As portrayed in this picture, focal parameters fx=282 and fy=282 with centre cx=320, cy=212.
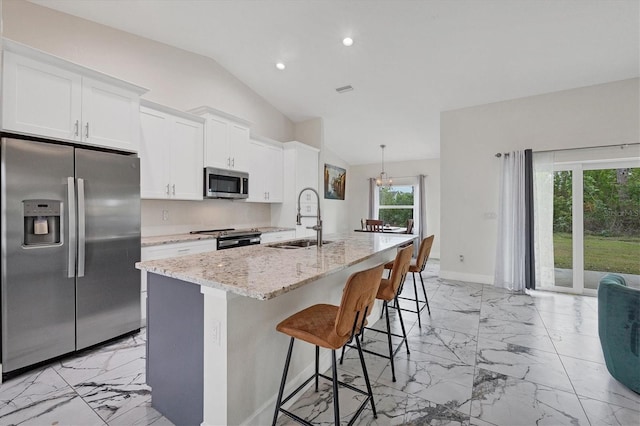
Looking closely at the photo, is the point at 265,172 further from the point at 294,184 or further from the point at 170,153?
the point at 170,153

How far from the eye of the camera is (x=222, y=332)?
1.31 m

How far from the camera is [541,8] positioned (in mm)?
2701

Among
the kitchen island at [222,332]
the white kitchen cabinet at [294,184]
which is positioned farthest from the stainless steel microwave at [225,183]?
the kitchen island at [222,332]

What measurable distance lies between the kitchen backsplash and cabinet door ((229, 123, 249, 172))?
652 millimetres

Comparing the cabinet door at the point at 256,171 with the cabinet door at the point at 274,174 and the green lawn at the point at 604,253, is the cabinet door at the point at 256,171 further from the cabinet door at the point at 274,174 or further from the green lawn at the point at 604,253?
the green lawn at the point at 604,253

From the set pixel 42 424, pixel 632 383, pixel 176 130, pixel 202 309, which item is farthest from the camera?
pixel 176 130

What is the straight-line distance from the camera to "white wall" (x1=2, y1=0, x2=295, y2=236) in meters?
2.61

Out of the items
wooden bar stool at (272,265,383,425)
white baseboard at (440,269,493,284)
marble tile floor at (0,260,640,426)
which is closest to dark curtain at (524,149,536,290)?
white baseboard at (440,269,493,284)

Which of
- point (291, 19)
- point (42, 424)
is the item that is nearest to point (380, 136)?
point (291, 19)

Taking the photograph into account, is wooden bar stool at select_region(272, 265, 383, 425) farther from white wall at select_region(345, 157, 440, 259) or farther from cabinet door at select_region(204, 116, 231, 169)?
white wall at select_region(345, 157, 440, 259)

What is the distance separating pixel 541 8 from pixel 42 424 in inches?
196

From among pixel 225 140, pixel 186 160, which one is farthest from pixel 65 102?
pixel 225 140

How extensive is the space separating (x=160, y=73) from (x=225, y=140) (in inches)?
42.6

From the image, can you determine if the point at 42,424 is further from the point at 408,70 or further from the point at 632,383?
the point at 408,70
